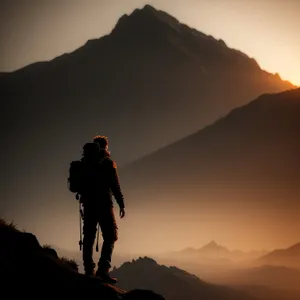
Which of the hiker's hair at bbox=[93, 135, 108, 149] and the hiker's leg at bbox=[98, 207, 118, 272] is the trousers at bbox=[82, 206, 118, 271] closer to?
the hiker's leg at bbox=[98, 207, 118, 272]

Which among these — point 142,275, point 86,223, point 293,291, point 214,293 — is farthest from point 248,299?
point 86,223

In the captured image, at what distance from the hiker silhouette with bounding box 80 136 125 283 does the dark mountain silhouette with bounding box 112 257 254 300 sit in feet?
363

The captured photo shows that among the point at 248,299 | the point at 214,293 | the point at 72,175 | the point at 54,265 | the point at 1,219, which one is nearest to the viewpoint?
the point at 54,265

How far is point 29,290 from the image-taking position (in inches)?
332

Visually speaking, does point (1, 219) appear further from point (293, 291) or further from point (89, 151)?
point (293, 291)

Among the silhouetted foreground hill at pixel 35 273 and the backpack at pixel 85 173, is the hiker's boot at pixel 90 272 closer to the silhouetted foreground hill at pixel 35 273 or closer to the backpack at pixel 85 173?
the silhouetted foreground hill at pixel 35 273

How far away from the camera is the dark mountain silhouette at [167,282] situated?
126 meters

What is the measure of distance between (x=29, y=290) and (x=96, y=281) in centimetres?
139

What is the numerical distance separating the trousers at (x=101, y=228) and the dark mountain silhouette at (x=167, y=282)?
4351 inches

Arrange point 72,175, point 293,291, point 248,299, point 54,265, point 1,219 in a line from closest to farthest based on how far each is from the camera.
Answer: point 54,265 → point 1,219 → point 72,175 → point 248,299 → point 293,291

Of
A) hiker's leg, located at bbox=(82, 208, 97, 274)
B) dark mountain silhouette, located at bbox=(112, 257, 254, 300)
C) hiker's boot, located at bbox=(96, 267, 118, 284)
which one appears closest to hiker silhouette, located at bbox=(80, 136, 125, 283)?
hiker's leg, located at bbox=(82, 208, 97, 274)

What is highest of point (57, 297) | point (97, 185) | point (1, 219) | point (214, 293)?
point (214, 293)

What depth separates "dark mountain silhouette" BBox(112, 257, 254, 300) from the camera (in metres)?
126

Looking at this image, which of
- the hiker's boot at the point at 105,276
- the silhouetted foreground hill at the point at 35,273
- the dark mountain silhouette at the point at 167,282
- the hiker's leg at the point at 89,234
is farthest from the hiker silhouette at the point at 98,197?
the dark mountain silhouette at the point at 167,282
